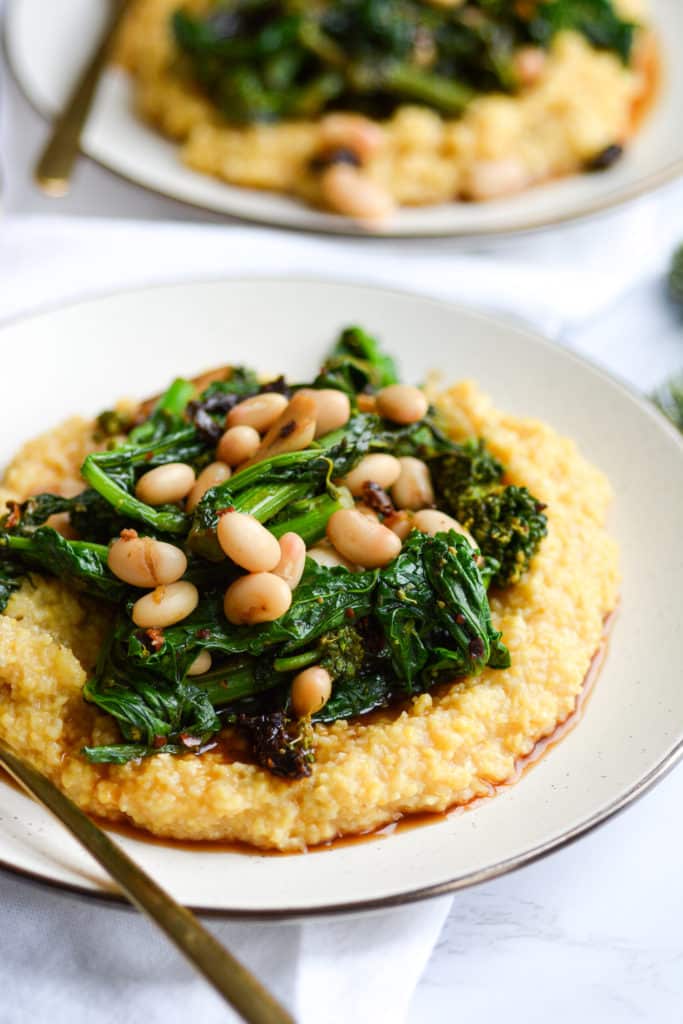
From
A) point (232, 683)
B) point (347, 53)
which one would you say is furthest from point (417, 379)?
point (347, 53)

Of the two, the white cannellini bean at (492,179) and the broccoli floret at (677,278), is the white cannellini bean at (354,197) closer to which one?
the white cannellini bean at (492,179)

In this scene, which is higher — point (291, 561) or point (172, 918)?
point (291, 561)

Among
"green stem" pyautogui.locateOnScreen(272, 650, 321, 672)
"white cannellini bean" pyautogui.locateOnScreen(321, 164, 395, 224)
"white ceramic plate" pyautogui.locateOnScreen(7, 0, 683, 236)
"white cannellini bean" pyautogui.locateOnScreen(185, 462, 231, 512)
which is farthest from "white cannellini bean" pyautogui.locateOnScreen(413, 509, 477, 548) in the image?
"white cannellini bean" pyautogui.locateOnScreen(321, 164, 395, 224)

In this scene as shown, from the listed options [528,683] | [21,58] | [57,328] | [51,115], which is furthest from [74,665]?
[21,58]

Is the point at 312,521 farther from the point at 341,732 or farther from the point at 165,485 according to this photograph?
the point at 341,732

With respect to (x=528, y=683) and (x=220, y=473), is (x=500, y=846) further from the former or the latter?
(x=220, y=473)

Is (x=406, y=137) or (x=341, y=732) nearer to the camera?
(x=341, y=732)

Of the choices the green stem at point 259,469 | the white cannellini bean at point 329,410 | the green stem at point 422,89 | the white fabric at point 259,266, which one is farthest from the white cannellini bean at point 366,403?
the green stem at point 422,89
